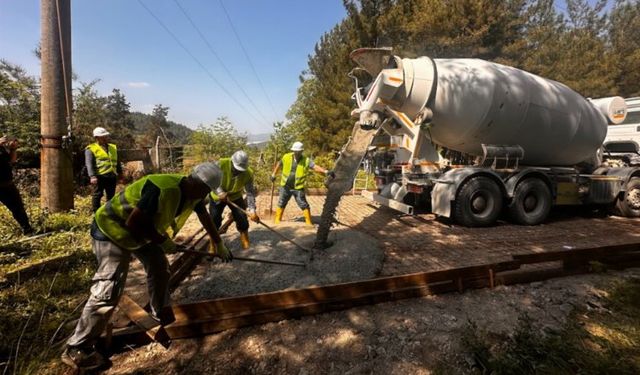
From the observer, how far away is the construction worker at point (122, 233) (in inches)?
84.2

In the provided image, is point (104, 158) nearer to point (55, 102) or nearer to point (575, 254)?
point (55, 102)

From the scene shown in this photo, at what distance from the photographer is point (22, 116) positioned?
27.6 feet

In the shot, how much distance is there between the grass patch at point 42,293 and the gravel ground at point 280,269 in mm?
968

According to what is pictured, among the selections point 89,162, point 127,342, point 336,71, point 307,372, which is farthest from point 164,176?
point 336,71

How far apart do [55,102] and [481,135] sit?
7467 mm

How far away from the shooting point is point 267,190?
1044 cm

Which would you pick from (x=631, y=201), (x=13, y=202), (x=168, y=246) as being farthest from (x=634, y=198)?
(x=13, y=202)

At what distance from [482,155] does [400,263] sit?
334cm

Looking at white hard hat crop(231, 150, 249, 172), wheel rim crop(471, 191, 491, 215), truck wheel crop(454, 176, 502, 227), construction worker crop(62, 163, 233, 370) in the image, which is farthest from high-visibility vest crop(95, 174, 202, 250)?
wheel rim crop(471, 191, 491, 215)

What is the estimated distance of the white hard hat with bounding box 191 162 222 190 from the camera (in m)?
2.37

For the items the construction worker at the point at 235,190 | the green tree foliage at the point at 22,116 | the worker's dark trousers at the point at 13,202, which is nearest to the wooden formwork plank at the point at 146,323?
the construction worker at the point at 235,190

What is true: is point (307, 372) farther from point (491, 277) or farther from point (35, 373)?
point (491, 277)

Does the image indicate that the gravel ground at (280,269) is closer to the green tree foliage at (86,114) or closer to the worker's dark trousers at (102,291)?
the worker's dark trousers at (102,291)

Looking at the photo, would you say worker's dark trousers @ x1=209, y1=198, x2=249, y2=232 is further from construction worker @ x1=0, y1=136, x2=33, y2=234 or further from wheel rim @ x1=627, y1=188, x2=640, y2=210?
wheel rim @ x1=627, y1=188, x2=640, y2=210
